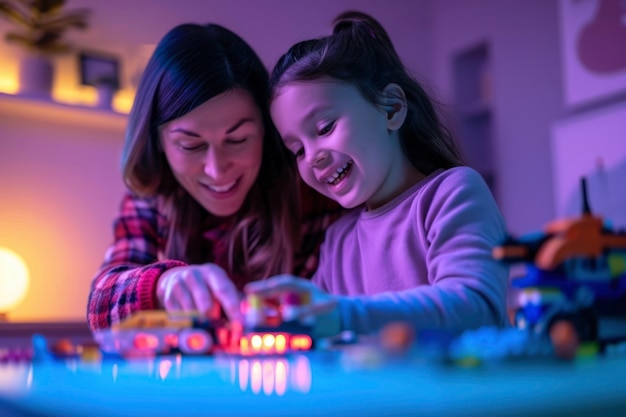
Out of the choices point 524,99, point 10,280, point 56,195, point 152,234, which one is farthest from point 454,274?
point 524,99

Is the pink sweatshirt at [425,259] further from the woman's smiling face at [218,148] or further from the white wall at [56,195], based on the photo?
the white wall at [56,195]

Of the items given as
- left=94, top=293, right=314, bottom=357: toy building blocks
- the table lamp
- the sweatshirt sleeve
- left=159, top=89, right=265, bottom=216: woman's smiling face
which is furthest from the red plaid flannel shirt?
the table lamp

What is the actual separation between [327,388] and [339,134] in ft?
2.51

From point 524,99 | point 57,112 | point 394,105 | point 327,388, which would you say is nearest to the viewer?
point 327,388

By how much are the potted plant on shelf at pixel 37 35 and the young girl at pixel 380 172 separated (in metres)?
1.79

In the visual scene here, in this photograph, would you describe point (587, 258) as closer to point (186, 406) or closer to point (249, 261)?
point (186, 406)

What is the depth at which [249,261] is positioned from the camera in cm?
144

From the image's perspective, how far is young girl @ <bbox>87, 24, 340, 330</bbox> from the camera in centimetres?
130

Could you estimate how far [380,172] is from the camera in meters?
1.16

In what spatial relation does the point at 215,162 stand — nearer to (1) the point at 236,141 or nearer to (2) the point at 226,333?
(1) the point at 236,141

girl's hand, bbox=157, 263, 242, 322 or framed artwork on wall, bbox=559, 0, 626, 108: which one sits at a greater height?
framed artwork on wall, bbox=559, 0, 626, 108

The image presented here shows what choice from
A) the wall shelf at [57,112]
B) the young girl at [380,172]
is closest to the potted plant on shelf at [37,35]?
the wall shelf at [57,112]

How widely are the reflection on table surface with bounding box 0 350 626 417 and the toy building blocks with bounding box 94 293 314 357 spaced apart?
7 centimetres

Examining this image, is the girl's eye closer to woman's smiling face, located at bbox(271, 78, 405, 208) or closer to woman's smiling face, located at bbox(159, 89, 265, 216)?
woman's smiling face, located at bbox(271, 78, 405, 208)
